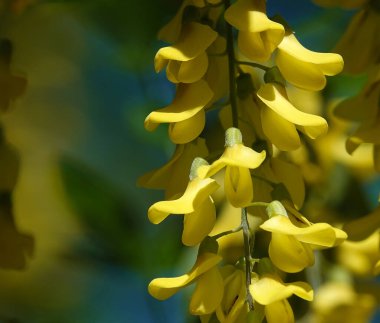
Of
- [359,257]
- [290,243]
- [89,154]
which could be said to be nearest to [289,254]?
[290,243]

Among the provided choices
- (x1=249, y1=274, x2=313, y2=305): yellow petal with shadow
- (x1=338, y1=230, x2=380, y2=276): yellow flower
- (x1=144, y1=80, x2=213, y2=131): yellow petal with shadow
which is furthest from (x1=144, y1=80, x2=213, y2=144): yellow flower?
(x1=338, y1=230, x2=380, y2=276): yellow flower

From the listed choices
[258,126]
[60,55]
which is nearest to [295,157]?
[258,126]

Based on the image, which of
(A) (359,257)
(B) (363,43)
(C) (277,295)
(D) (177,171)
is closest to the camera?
(C) (277,295)

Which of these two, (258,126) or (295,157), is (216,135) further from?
(295,157)

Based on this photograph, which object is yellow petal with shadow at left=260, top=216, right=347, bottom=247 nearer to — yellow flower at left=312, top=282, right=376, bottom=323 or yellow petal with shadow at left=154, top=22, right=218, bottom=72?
yellow petal with shadow at left=154, top=22, right=218, bottom=72

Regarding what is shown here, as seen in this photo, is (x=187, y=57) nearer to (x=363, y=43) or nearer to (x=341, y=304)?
(x=363, y=43)
